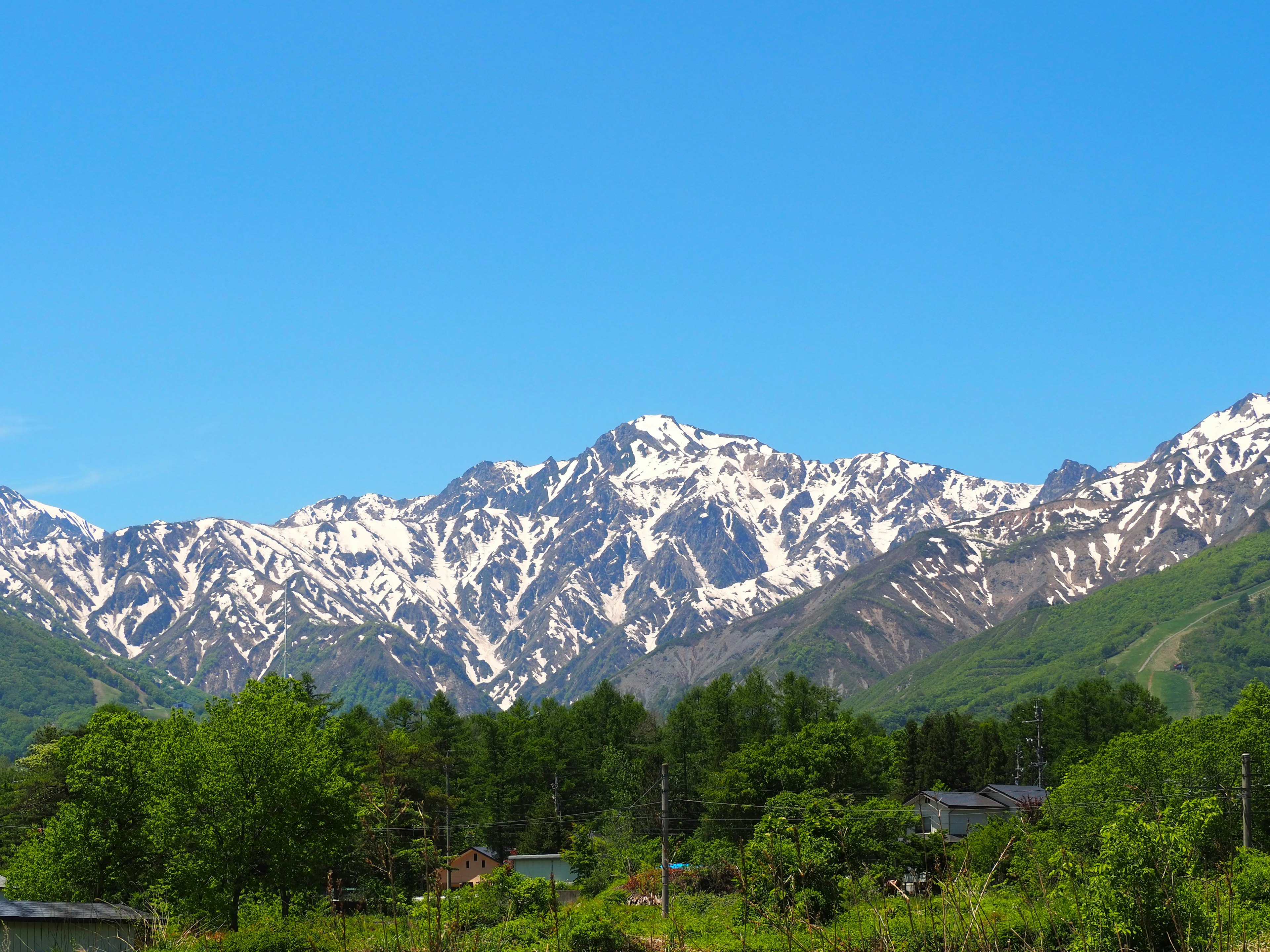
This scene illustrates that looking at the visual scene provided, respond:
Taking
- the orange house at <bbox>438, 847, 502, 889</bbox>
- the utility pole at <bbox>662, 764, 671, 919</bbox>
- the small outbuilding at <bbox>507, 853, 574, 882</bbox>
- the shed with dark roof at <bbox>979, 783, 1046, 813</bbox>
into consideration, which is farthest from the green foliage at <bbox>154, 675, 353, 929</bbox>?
the shed with dark roof at <bbox>979, 783, 1046, 813</bbox>

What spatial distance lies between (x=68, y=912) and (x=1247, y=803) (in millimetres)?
40719

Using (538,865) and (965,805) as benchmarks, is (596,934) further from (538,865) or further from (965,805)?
(965,805)

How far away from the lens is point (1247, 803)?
41562mm

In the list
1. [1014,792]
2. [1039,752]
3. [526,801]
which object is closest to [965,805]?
[1014,792]

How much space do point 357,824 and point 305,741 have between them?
171 inches

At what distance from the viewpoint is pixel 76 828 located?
54.0m

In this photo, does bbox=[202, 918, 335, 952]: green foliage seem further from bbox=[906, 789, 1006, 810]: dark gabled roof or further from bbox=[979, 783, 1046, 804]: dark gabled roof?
bbox=[979, 783, 1046, 804]: dark gabled roof

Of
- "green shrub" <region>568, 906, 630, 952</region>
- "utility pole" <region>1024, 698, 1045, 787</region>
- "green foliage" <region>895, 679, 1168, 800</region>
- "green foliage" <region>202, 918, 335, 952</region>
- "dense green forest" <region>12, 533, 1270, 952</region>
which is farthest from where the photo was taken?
"green foliage" <region>895, 679, 1168, 800</region>

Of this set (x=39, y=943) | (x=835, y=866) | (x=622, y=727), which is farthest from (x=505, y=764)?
(x=39, y=943)

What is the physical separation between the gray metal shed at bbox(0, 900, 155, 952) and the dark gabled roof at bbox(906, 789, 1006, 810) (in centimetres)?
6674

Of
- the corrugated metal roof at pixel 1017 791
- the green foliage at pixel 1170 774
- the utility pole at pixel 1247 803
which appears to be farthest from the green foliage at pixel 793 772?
the utility pole at pixel 1247 803

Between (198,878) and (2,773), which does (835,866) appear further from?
(2,773)

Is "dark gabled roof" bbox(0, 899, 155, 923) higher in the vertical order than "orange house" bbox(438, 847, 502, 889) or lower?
higher

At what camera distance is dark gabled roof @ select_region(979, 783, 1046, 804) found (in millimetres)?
94438
